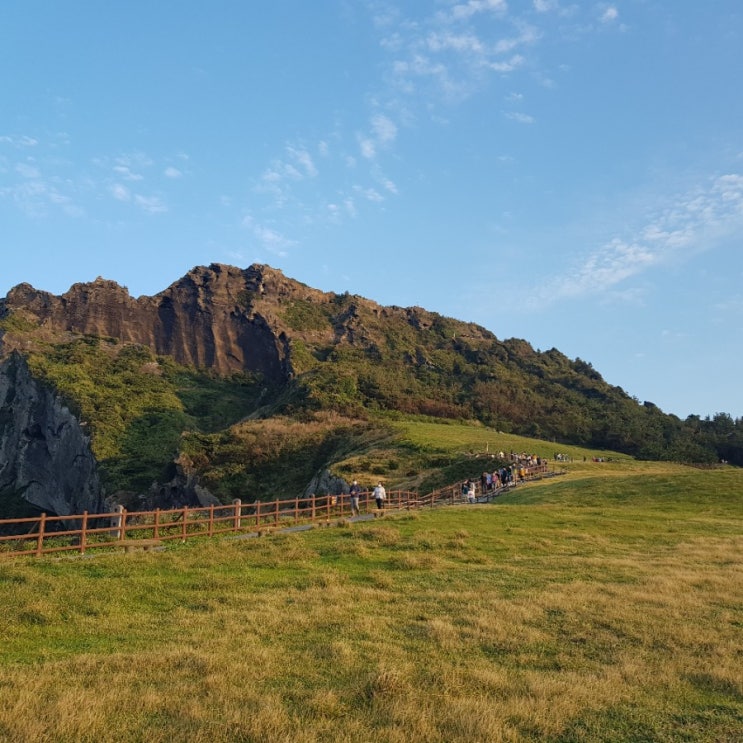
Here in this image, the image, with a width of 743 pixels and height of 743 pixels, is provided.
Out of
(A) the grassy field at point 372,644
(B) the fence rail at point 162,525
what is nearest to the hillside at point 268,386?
(B) the fence rail at point 162,525

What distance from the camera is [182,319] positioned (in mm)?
152625

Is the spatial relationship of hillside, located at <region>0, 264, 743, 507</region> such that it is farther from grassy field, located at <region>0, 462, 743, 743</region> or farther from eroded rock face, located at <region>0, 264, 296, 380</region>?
grassy field, located at <region>0, 462, 743, 743</region>

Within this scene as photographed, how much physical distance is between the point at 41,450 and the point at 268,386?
51.0 metres

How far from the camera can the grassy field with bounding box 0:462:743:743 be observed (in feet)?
21.7

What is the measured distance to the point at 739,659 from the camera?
9352 millimetres

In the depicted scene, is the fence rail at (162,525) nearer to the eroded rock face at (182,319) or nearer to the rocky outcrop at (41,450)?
the rocky outcrop at (41,450)

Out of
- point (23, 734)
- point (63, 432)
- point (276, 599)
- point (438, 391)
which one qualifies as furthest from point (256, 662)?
point (438, 391)

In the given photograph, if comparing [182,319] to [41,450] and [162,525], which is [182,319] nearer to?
[41,450]

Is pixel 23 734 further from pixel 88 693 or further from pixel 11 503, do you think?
pixel 11 503

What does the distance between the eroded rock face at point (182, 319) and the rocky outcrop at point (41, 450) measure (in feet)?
109

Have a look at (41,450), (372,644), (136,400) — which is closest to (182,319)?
(136,400)

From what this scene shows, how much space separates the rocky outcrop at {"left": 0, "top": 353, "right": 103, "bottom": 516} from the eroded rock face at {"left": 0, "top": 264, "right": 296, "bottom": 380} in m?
33.4

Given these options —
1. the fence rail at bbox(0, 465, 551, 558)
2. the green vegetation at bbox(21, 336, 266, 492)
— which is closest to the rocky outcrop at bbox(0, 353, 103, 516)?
the green vegetation at bbox(21, 336, 266, 492)

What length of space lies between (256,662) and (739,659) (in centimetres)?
730
